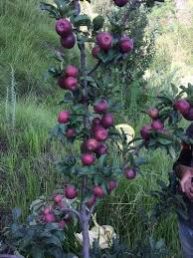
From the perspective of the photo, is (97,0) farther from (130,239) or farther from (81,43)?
(81,43)

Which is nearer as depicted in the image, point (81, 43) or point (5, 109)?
point (81, 43)

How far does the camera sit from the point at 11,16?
677cm

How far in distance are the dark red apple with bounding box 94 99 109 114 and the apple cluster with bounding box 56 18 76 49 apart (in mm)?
189

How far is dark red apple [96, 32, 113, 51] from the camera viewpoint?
5.36 ft

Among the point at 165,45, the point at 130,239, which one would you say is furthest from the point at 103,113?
the point at 165,45

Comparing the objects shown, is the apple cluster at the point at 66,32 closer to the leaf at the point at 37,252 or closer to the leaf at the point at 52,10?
the leaf at the point at 52,10

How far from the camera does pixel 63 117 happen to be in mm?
1729

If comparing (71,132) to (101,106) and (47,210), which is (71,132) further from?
(47,210)

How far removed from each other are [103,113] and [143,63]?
17.5 ft

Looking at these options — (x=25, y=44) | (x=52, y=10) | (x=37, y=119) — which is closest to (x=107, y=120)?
(x=52, y=10)

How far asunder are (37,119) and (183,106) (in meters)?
2.89

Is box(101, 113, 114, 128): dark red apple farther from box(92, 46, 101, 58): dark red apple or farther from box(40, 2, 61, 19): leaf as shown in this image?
box(40, 2, 61, 19): leaf

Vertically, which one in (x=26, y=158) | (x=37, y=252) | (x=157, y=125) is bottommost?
(x=37, y=252)

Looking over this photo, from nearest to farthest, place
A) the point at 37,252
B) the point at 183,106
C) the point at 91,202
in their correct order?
1. the point at 183,106
2. the point at 91,202
3. the point at 37,252
